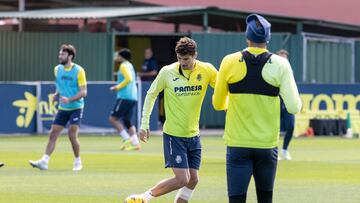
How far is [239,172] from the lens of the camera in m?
10.0

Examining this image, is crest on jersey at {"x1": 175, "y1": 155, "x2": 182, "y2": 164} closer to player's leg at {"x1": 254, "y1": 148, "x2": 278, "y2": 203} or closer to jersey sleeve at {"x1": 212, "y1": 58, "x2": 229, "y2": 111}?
jersey sleeve at {"x1": 212, "y1": 58, "x2": 229, "y2": 111}

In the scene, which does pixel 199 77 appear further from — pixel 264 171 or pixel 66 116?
pixel 66 116

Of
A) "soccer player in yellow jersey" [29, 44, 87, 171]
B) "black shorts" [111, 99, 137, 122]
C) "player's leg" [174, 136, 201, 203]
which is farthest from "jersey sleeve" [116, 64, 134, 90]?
"player's leg" [174, 136, 201, 203]

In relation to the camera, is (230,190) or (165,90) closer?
(230,190)

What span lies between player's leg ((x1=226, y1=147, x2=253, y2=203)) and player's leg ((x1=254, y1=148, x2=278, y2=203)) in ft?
0.25

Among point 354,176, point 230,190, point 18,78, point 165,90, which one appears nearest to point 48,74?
point 18,78

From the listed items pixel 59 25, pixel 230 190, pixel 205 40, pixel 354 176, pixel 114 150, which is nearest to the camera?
pixel 230 190

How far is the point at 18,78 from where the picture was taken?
3641 cm

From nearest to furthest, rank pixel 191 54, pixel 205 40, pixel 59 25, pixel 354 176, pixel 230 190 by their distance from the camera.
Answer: pixel 230 190
pixel 191 54
pixel 354 176
pixel 205 40
pixel 59 25

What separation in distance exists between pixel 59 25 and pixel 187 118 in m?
26.0

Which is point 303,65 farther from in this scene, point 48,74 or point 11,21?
point 11,21

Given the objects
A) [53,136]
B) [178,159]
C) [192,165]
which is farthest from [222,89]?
[53,136]

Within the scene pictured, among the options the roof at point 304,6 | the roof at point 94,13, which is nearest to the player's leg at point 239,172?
the roof at point 94,13

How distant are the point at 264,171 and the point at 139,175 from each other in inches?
333
